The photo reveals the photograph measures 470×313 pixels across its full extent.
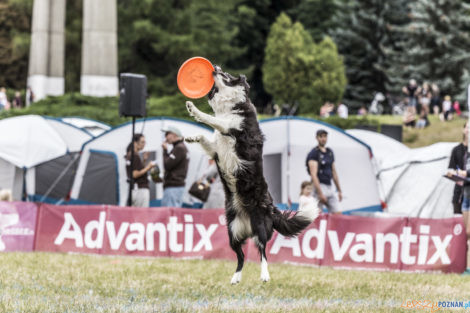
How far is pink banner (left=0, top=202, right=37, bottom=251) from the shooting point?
1091cm

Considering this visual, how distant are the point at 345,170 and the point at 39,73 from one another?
26.6m

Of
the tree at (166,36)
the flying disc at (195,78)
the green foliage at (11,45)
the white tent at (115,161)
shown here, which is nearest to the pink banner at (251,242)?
the white tent at (115,161)

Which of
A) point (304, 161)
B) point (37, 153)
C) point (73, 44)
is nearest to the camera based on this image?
point (304, 161)

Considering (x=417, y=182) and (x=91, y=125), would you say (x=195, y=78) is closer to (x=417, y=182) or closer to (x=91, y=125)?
(x=417, y=182)

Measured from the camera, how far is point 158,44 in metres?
41.9

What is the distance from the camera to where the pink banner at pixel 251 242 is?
9.95 metres

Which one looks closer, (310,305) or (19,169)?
(310,305)

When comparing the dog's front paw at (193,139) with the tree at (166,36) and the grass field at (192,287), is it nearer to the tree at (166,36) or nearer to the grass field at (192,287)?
the grass field at (192,287)

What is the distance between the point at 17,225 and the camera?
36.0 feet

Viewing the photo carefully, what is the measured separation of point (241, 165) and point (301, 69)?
3527 cm

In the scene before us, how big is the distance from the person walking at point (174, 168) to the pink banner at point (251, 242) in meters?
1.20

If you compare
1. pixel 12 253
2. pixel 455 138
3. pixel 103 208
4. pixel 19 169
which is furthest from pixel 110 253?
pixel 455 138

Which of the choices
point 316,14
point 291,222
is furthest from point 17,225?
point 316,14

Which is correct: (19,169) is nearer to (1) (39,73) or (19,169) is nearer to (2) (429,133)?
(2) (429,133)
